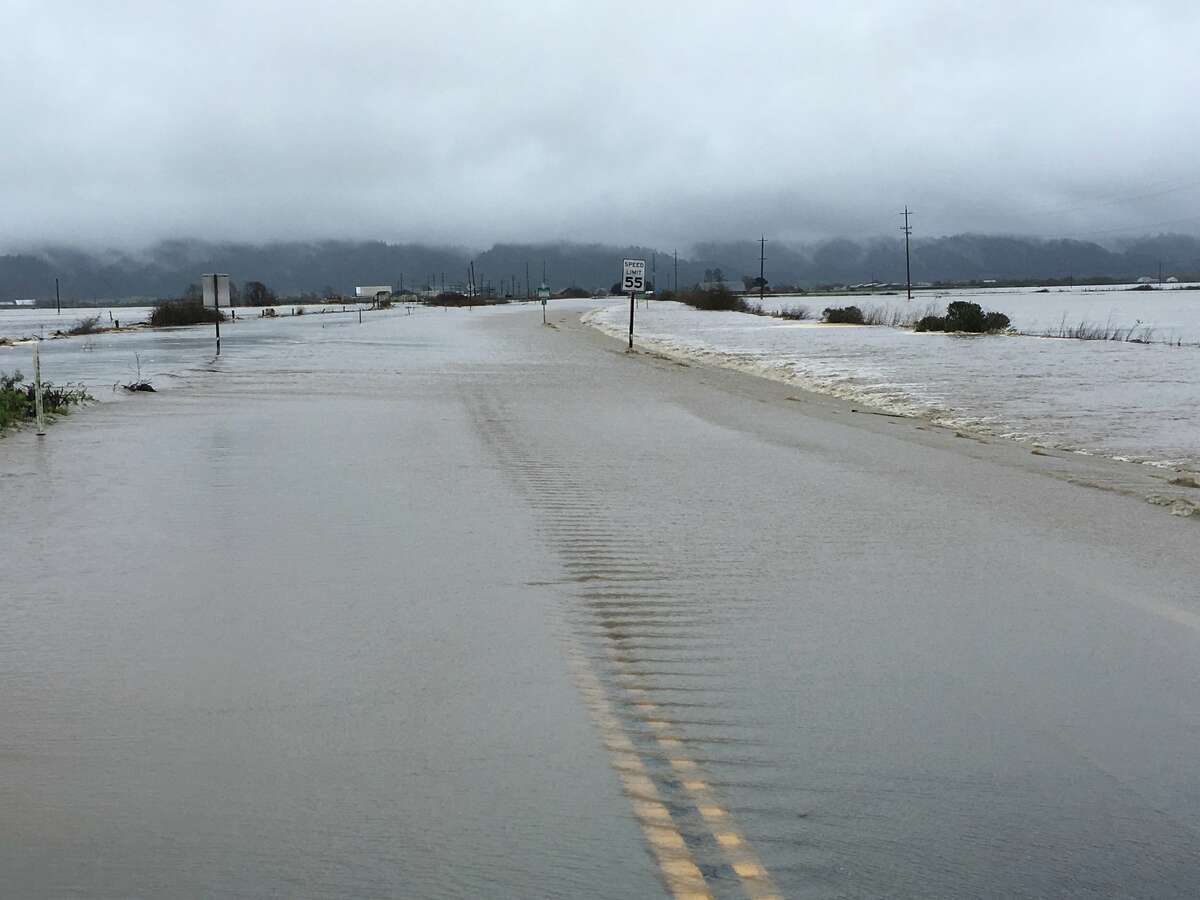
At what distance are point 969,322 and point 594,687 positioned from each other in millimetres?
56254

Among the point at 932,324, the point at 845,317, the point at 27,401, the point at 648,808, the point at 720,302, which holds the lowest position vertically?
the point at 648,808

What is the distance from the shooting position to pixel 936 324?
60969 millimetres

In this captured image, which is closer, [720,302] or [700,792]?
[700,792]

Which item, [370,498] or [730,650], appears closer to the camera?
[730,650]

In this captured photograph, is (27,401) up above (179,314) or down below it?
below

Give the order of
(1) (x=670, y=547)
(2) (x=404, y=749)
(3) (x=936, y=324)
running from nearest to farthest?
(2) (x=404, y=749)
(1) (x=670, y=547)
(3) (x=936, y=324)

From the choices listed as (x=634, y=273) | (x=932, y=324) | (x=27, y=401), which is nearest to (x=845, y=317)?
(x=932, y=324)

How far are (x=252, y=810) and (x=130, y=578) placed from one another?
13.8 feet

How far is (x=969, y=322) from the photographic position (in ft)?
193

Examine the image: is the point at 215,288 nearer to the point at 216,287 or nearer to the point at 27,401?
the point at 216,287

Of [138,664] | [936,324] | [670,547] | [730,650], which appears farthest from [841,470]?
[936,324]

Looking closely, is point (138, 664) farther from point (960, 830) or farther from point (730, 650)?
point (960, 830)

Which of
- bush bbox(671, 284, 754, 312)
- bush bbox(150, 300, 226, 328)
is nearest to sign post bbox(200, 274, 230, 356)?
bush bbox(150, 300, 226, 328)

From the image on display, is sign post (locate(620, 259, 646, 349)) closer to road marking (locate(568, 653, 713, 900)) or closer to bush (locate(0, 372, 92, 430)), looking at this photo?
bush (locate(0, 372, 92, 430))
